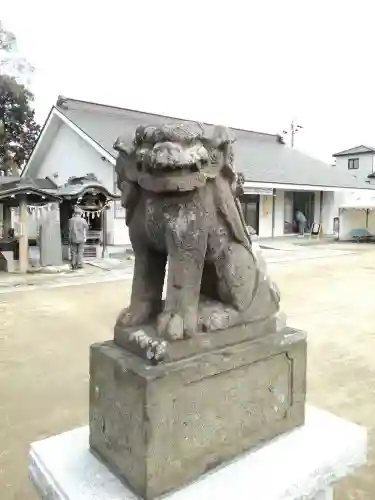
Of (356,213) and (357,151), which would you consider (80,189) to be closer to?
(356,213)

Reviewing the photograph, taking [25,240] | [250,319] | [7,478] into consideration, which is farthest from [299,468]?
[25,240]

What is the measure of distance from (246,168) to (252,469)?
45.0 ft

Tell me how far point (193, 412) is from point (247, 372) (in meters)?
0.27

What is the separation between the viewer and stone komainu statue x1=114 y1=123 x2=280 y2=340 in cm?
142

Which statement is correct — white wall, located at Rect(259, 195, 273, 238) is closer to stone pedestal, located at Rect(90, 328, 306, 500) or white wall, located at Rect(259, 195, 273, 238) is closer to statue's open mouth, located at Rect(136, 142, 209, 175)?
stone pedestal, located at Rect(90, 328, 306, 500)

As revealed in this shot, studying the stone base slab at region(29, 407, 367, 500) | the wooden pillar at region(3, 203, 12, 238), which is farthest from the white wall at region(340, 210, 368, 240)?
the stone base slab at region(29, 407, 367, 500)

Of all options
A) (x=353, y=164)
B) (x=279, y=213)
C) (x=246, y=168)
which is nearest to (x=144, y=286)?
(x=246, y=168)

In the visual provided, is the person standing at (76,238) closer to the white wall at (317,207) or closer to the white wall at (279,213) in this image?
the white wall at (279,213)

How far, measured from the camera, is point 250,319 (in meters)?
1.71

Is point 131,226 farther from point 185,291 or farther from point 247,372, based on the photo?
point 247,372

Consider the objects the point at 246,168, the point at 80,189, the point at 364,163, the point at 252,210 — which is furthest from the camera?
the point at 364,163

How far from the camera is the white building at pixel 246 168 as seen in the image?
12.6 meters

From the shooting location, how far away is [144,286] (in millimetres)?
1692

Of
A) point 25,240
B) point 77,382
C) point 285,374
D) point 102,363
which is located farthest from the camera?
point 25,240
